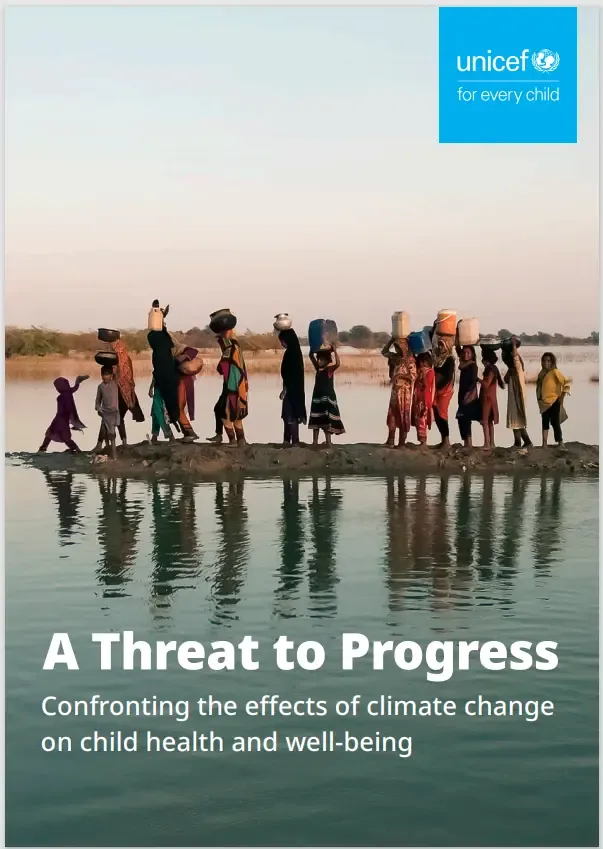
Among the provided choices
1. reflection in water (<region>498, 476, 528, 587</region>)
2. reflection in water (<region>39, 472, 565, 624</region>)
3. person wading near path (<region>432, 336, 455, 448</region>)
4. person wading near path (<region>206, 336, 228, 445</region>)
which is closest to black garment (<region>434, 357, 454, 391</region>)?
person wading near path (<region>432, 336, 455, 448</region>)

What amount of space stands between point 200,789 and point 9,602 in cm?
→ 396

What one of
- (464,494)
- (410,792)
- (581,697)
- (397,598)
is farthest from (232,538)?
(410,792)

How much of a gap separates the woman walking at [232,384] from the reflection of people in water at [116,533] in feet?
6.46

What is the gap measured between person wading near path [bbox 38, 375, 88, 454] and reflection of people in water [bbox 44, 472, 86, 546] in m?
1.15

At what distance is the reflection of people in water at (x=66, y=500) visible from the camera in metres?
14.4

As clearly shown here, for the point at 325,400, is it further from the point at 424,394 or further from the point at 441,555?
the point at 441,555

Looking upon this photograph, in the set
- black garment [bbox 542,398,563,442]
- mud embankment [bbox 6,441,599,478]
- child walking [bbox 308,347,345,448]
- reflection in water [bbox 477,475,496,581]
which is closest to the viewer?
reflection in water [bbox 477,475,496,581]

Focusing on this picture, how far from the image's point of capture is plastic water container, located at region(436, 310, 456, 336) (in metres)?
19.7

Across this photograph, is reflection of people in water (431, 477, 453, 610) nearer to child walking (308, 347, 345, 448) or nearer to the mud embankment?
the mud embankment

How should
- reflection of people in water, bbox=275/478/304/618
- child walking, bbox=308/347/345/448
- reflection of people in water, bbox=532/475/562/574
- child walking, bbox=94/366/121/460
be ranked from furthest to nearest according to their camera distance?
child walking, bbox=308/347/345/448
child walking, bbox=94/366/121/460
reflection of people in water, bbox=532/475/562/574
reflection of people in water, bbox=275/478/304/618

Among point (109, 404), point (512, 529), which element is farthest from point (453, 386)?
point (512, 529)

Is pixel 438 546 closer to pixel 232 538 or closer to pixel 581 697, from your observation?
pixel 232 538

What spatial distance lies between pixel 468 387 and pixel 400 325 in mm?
1368

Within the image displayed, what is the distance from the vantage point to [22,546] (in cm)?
1377
